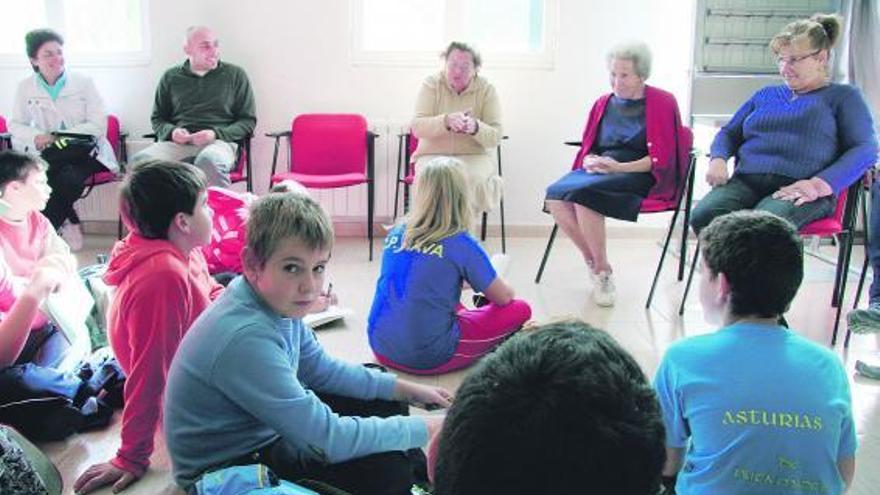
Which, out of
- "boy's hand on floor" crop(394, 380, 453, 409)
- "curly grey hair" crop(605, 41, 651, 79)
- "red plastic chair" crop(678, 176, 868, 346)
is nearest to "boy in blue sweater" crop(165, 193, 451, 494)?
"boy's hand on floor" crop(394, 380, 453, 409)

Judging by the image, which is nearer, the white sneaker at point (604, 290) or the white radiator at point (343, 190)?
the white sneaker at point (604, 290)

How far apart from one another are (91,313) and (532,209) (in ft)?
9.68

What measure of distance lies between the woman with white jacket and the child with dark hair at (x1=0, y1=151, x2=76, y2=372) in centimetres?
169

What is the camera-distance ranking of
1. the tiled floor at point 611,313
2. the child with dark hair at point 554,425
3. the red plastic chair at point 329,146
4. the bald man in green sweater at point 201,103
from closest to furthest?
1. the child with dark hair at point 554,425
2. the tiled floor at point 611,313
3. the bald man in green sweater at point 201,103
4. the red plastic chair at point 329,146

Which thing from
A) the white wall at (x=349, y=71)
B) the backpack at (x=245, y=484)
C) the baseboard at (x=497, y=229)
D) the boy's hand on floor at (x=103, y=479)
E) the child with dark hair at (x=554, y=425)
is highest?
the white wall at (x=349, y=71)

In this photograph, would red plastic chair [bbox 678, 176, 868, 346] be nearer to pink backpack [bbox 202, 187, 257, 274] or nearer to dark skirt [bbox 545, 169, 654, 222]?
dark skirt [bbox 545, 169, 654, 222]

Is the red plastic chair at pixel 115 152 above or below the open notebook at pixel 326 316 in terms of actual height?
above

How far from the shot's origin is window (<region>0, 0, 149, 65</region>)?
4883 millimetres

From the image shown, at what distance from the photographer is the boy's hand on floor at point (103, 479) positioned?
1.99m

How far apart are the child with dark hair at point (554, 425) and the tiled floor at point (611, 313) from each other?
5.09ft

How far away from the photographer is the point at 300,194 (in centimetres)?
167

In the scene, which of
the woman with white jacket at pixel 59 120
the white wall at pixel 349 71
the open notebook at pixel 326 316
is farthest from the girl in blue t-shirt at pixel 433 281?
the woman with white jacket at pixel 59 120

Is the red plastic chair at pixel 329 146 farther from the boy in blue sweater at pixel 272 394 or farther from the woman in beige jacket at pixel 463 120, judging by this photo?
the boy in blue sweater at pixel 272 394

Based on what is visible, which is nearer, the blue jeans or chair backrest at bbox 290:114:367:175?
the blue jeans
